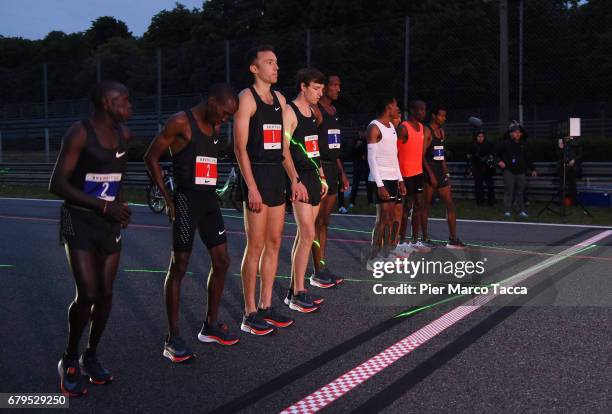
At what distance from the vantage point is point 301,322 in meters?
6.02

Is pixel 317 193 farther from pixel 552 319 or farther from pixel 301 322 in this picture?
pixel 552 319

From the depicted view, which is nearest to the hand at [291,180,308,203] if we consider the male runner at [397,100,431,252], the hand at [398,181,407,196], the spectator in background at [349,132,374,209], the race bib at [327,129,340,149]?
the race bib at [327,129,340,149]

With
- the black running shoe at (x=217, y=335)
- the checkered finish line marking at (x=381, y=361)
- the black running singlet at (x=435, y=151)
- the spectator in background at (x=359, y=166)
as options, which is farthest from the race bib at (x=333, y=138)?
the spectator in background at (x=359, y=166)

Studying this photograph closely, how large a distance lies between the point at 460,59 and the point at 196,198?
1851 centimetres

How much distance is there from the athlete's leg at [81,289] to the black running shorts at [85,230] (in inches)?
1.9

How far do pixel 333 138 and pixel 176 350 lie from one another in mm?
3282

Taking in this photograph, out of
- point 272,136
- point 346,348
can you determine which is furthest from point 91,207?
point 346,348

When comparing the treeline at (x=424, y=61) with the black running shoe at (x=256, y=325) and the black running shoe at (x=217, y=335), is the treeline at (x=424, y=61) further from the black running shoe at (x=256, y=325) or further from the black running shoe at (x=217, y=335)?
the black running shoe at (x=217, y=335)

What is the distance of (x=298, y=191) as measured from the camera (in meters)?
6.13

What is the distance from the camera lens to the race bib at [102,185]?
14.1 feet

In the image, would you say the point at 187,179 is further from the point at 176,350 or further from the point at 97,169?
the point at 176,350

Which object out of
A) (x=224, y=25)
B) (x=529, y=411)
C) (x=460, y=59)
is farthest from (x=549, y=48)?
(x=224, y=25)

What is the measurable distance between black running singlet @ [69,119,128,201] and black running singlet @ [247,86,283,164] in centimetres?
138

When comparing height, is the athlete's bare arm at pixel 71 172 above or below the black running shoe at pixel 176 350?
above
